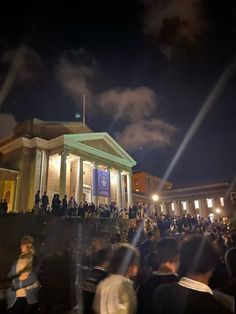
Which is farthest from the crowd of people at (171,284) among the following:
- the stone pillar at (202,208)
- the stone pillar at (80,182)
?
the stone pillar at (202,208)

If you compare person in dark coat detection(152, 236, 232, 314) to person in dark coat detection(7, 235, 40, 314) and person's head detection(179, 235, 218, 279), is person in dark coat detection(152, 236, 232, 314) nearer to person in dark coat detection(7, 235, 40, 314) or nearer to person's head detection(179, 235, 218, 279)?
person's head detection(179, 235, 218, 279)

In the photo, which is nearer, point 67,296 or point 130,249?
point 130,249

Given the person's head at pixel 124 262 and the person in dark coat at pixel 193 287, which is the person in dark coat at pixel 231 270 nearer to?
the person in dark coat at pixel 193 287

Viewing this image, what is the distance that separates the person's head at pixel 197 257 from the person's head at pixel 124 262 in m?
0.70

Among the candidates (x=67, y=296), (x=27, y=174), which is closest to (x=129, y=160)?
(x=27, y=174)

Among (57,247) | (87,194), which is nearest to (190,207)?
→ (87,194)

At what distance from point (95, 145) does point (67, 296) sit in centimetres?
2664

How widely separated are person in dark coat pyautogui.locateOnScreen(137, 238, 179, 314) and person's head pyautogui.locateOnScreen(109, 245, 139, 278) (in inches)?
10.9

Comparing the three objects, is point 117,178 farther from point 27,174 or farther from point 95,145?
point 27,174

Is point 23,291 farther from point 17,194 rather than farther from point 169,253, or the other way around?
point 17,194

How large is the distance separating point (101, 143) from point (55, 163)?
676cm

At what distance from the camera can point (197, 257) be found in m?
2.19

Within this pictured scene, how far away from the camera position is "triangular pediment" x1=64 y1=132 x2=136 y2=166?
97.3 ft

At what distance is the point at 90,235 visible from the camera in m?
14.9
